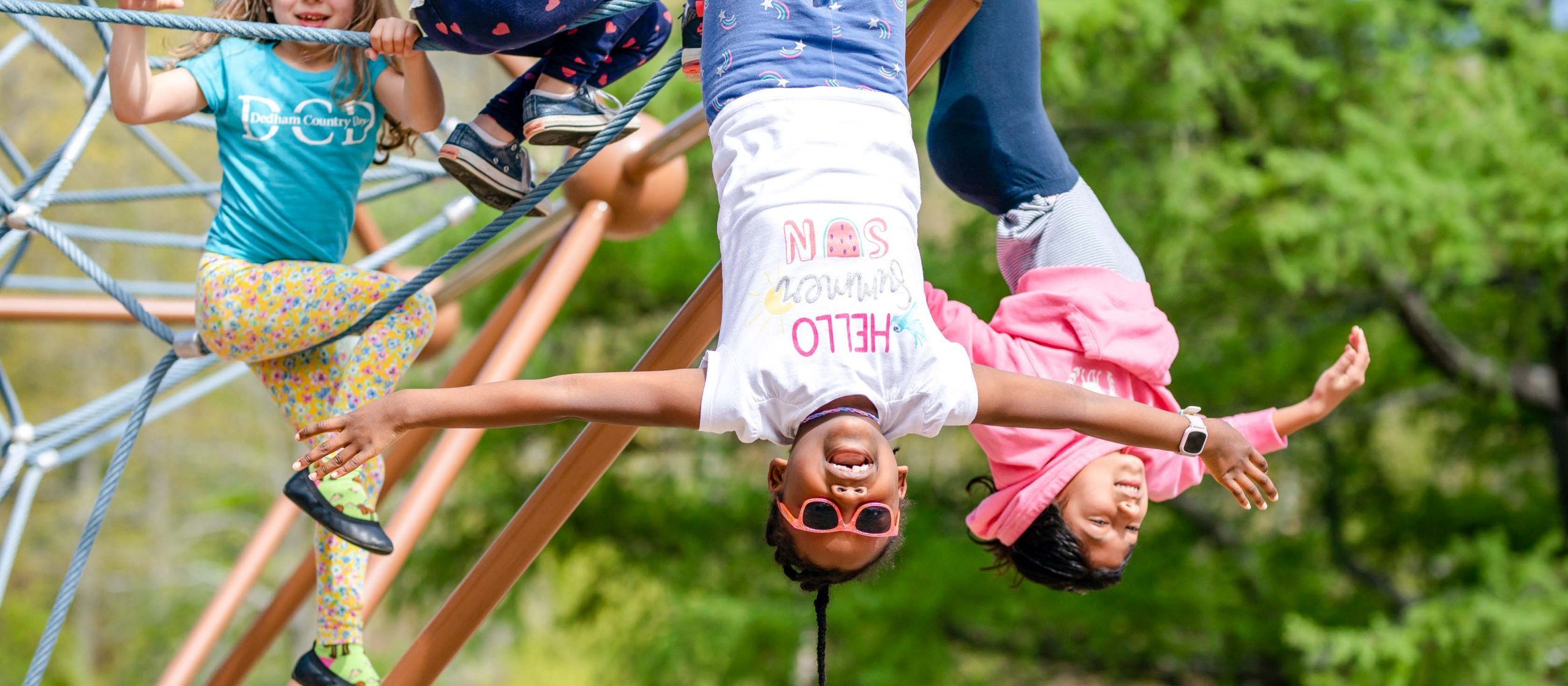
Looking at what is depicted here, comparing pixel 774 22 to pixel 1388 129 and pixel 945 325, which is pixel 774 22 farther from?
pixel 1388 129

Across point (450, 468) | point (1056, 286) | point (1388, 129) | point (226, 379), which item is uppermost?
point (1056, 286)

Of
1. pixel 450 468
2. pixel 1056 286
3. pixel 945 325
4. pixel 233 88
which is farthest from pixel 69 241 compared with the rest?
pixel 1056 286

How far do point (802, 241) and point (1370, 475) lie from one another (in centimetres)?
681

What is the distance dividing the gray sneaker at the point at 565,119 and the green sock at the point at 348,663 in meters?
0.77

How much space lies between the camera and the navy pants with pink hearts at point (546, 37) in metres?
1.80

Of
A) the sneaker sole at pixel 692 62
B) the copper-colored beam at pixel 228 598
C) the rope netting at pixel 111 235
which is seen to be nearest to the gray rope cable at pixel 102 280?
the rope netting at pixel 111 235

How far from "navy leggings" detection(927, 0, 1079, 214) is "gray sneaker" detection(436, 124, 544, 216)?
0.64 meters

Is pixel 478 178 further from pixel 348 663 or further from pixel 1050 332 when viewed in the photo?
pixel 1050 332

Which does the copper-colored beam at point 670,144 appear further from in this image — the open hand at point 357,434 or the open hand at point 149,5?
the open hand at point 357,434

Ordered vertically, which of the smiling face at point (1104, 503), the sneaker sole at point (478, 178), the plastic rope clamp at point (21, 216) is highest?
the sneaker sole at point (478, 178)

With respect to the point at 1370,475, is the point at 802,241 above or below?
above

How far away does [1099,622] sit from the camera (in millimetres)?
7078

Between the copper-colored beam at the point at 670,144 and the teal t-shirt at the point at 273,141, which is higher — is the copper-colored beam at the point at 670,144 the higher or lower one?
the lower one

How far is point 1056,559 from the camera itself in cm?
209
